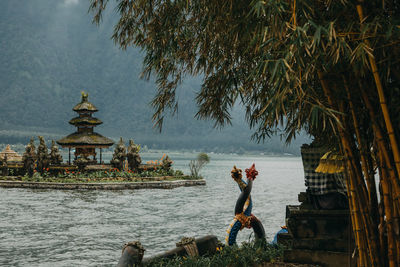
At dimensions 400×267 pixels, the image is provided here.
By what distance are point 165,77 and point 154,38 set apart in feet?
2.16

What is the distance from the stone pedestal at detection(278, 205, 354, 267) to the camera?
4711 mm

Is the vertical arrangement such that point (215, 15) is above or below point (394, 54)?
above

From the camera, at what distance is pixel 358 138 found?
12.1 feet

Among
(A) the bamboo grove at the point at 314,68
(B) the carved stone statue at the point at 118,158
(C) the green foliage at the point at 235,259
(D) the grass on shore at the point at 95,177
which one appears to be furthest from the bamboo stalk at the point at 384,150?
(B) the carved stone statue at the point at 118,158

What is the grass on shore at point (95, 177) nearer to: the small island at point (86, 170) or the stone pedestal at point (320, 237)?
the small island at point (86, 170)

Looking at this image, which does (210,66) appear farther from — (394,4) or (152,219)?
(152,219)

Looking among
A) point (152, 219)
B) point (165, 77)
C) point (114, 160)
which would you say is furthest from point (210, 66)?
point (114, 160)

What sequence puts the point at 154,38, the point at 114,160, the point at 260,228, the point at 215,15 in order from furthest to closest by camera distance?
the point at 114,160, the point at 260,228, the point at 154,38, the point at 215,15

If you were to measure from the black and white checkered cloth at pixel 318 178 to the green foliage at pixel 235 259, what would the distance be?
1.03 m

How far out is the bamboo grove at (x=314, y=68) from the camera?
9.69ft

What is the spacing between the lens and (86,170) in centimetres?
3039

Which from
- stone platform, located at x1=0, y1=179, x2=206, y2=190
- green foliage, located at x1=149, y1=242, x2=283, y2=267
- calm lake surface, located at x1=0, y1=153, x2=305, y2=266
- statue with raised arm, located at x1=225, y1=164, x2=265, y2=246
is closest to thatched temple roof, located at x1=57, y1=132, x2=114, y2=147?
stone platform, located at x1=0, y1=179, x2=206, y2=190

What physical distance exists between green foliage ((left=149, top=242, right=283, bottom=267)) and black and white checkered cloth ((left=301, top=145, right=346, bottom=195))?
1031mm

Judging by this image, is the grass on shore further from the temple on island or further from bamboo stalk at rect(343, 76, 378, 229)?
bamboo stalk at rect(343, 76, 378, 229)
